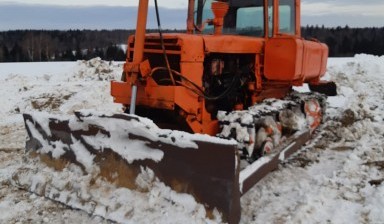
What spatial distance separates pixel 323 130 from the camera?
8414mm

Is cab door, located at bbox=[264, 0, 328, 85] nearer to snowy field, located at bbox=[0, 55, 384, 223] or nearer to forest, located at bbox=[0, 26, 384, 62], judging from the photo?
snowy field, located at bbox=[0, 55, 384, 223]

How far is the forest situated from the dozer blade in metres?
29.8

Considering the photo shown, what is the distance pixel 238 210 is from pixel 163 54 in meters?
2.18

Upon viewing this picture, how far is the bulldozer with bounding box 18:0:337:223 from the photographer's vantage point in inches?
171

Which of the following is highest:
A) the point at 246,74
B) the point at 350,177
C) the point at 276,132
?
the point at 246,74

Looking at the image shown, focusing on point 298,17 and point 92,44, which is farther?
point 92,44

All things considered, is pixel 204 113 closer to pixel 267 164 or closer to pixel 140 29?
pixel 267 164

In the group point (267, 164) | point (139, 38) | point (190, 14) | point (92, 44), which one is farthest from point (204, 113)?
point (92, 44)

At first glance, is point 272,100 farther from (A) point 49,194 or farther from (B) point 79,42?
(B) point 79,42

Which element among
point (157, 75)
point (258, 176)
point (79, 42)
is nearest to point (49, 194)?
point (157, 75)

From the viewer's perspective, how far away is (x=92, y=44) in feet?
163

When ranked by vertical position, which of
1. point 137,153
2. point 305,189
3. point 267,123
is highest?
point 267,123

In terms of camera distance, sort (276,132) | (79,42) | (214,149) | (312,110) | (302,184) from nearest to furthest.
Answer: (214,149), (302,184), (276,132), (312,110), (79,42)

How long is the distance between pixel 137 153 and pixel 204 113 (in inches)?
53.9
